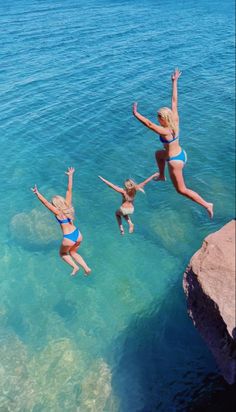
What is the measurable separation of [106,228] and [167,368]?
7457 mm

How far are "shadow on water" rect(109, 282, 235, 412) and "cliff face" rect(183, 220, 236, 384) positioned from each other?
3758mm

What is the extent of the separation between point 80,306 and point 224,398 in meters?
6.84

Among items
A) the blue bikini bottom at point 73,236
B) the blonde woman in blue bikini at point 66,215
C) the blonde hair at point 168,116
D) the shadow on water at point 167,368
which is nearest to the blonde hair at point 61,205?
the blonde woman in blue bikini at point 66,215

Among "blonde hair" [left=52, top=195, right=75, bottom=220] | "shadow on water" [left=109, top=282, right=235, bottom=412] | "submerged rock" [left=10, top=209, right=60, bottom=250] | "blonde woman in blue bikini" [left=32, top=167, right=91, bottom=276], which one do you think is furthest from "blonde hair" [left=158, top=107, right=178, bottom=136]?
"submerged rock" [left=10, top=209, right=60, bottom=250]

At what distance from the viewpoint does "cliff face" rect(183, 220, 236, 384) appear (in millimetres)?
9000

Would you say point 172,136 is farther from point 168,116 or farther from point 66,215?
point 66,215

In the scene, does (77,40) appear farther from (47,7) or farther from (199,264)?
(199,264)

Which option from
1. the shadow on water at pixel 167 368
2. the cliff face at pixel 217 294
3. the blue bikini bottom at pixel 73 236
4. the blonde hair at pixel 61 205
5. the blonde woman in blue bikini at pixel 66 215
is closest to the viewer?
the cliff face at pixel 217 294

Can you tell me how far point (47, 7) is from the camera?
5412cm

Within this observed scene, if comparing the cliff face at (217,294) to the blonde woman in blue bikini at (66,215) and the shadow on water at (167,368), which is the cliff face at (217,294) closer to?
the blonde woman in blue bikini at (66,215)

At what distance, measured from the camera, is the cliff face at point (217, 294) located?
9000 millimetres

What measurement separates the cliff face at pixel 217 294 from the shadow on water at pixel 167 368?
3.76 metres

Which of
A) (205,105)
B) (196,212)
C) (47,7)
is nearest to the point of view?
(196,212)

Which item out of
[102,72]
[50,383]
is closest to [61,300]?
[50,383]
